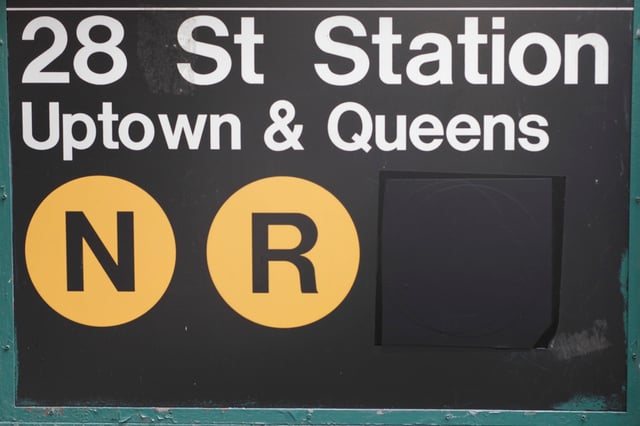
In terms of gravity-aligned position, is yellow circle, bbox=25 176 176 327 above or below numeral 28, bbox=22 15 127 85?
below

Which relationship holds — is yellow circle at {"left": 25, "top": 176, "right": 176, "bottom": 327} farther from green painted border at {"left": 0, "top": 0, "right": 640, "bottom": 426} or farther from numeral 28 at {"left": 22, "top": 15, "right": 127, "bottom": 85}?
numeral 28 at {"left": 22, "top": 15, "right": 127, "bottom": 85}

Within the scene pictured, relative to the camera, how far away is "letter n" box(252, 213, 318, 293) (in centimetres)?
204

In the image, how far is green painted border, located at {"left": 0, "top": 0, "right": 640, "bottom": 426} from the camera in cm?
201

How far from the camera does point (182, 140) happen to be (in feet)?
6.68

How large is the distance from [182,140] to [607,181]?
123 centimetres

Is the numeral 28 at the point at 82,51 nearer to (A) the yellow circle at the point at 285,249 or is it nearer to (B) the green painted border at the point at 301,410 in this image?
(B) the green painted border at the point at 301,410

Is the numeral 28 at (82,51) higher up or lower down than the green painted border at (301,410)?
higher up

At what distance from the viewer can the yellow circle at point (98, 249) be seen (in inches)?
80.2

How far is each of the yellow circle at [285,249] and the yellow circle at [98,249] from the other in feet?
0.53

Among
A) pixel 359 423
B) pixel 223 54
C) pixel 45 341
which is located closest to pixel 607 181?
pixel 359 423

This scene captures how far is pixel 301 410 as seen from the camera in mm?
2076

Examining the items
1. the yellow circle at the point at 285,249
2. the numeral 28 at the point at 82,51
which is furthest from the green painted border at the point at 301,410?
the yellow circle at the point at 285,249

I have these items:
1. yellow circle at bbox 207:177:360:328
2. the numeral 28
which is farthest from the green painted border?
yellow circle at bbox 207:177:360:328

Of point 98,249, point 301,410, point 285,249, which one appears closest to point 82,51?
point 98,249
